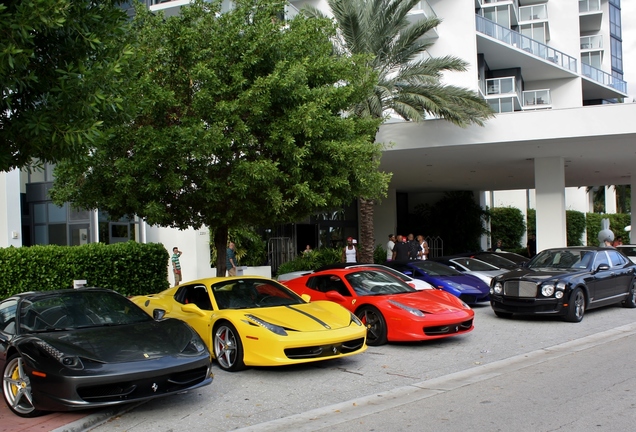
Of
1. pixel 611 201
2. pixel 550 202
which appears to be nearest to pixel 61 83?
pixel 550 202

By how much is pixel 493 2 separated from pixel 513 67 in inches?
248

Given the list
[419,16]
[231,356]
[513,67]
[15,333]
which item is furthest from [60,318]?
[513,67]

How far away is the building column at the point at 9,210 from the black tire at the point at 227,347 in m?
12.3

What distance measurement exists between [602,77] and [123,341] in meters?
49.1

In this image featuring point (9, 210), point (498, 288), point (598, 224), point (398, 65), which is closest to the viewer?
point (498, 288)

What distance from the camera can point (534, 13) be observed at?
156ft

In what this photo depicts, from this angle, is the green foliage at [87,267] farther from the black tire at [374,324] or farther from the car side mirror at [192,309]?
the black tire at [374,324]

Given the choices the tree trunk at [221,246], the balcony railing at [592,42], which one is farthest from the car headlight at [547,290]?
the balcony railing at [592,42]

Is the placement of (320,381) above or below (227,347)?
below

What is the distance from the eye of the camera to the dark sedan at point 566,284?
469 inches

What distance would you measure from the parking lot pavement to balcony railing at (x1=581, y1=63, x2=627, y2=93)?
38734mm

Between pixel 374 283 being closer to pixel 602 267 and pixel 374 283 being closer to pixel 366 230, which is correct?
pixel 602 267

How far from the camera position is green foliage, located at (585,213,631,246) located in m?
49.3

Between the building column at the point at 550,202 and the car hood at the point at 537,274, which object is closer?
the car hood at the point at 537,274
